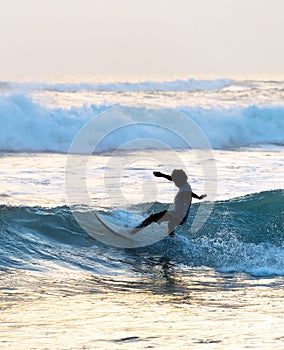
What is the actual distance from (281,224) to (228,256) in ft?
9.42

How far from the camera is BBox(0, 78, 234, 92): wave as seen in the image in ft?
139

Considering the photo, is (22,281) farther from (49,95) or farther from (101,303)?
(49,95)

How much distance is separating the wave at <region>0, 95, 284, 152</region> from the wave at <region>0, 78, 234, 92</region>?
19.7 feet

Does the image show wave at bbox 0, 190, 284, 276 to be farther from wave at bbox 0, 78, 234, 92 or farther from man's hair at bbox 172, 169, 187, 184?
wave at bbox 0, 78, 234, 92

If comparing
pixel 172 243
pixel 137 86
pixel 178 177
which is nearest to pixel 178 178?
pixel 178 177

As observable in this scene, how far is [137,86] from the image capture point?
153 feet

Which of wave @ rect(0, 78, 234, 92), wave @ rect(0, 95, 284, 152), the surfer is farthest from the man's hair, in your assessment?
wave @ rect(0, 78, 234, 92)

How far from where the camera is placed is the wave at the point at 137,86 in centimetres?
4234

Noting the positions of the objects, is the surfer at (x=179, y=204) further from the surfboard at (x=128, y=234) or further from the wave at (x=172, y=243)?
the surfboard at (x=128, y=234)

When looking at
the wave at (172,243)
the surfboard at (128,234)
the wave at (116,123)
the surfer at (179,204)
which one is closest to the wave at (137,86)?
the wave at (116,123)

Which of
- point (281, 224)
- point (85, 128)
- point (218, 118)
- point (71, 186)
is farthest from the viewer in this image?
point (218, 118)

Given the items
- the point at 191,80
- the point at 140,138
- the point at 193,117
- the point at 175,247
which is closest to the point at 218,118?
the point at 193,117

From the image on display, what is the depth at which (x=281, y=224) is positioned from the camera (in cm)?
1510

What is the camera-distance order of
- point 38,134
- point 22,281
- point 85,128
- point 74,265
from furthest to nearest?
point 85,128, point 38,134, point 74,265, point 22,281
